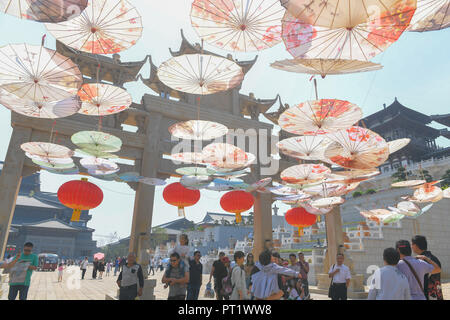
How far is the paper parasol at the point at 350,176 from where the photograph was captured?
7.79 metres

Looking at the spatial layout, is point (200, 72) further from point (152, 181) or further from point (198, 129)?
point (152, 181)

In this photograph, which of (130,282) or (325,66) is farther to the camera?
(130,282)

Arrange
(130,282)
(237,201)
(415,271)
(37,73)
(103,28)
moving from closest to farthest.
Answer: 1. (415,271)
2. (103,28)
3. (130,282)
4. (37,73)
5. (237,201)

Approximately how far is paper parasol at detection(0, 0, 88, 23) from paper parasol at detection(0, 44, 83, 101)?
888 millimetres

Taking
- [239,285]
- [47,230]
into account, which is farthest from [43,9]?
[47,230]

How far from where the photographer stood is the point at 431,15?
13.0 feet

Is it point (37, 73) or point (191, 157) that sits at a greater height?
point (37, 73)

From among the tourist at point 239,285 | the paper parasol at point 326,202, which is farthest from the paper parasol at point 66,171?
the paper parasol at point 326,202

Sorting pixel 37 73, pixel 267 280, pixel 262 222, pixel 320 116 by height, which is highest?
pixel 37 73

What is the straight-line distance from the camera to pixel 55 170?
795 cm

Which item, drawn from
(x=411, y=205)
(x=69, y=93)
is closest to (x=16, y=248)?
(x=69, y=93)

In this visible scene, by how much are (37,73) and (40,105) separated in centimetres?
105

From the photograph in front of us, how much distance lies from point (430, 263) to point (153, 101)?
8.47 metres
